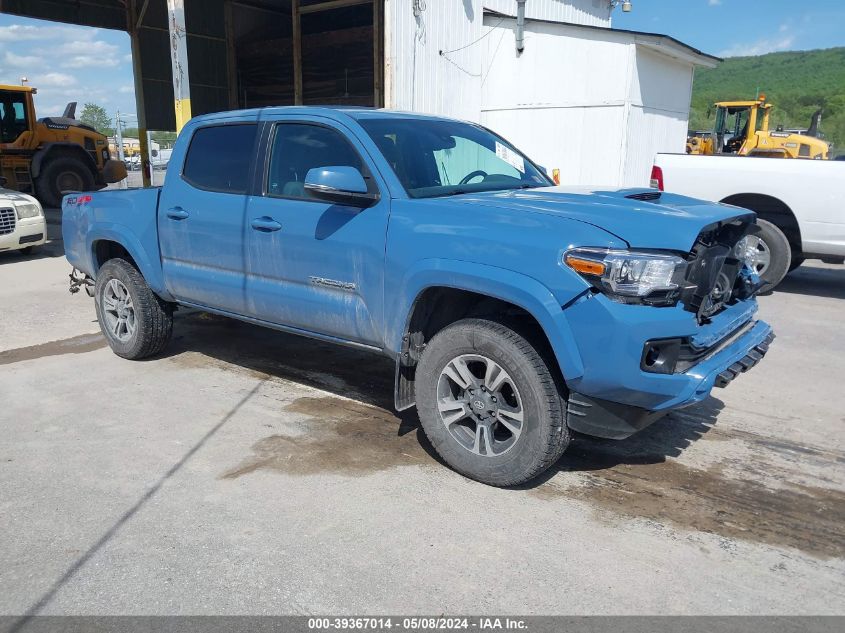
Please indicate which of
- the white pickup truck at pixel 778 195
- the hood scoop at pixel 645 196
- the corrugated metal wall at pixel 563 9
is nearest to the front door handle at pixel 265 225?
the hood scoop at pixel 645 196

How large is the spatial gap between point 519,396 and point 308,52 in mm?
15807

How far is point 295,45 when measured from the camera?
16125mm

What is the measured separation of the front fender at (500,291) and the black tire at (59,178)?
1702cm

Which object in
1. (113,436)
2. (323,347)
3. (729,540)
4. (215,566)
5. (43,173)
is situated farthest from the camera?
(43,173)

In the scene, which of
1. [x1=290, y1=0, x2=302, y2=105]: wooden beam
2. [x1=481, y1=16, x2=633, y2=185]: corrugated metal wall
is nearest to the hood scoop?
[x1=481, y1=16, x2=633, y2=185]: corrugated metal wall

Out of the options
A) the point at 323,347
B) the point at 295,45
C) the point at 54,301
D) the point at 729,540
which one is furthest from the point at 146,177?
the point at 729,540

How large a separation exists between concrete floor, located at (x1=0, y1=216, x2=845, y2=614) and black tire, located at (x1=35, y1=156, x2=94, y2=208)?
14272 millimetres

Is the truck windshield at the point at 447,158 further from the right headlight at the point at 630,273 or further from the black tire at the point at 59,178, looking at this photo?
the black tire at the point at 59,178

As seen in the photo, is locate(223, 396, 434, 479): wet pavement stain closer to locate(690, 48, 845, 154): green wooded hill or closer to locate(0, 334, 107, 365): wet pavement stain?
locate(0, 334, 107, 365): wet pavement stain

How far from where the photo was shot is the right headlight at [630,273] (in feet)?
10.00

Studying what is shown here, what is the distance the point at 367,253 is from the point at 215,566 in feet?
5.95

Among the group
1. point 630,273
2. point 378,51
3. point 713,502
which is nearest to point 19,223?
point 378,51

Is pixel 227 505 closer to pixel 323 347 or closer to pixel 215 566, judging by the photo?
pixel 215 566

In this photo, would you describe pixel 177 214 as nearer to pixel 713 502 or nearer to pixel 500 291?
pixel 500 291
